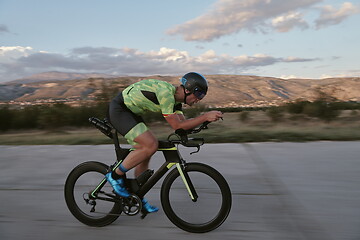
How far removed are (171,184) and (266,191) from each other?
5.50ft

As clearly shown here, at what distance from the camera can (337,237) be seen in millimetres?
2971

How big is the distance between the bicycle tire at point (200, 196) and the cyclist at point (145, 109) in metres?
0.35

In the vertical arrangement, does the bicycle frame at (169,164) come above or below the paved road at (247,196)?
above

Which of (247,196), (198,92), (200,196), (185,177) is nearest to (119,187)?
(185,177)

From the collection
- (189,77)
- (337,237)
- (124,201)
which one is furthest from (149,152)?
(337,237)

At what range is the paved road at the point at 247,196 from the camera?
10.4ft

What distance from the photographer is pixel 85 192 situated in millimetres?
3436

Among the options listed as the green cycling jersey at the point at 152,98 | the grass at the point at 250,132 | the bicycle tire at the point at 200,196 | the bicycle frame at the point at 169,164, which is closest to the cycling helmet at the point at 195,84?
the green cycling jersey at the point at 152,98

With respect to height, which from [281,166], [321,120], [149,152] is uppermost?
[149,152]

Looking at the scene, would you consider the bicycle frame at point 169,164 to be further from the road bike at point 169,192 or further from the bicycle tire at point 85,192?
the bicycle tire at point 85,192

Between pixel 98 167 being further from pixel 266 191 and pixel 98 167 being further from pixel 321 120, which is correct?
pixel 321 120

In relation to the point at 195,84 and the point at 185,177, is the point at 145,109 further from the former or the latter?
the point at 185,177

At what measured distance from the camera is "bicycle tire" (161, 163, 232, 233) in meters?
3.03

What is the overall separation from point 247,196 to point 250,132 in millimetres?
5882
